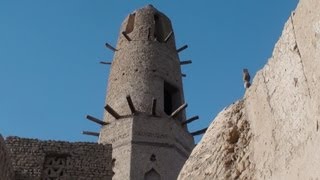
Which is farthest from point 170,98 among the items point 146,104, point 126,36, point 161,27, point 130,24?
point 130,24

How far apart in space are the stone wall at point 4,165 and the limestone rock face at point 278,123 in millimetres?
6486

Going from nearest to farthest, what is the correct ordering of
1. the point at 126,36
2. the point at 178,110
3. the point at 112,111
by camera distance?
the point at 112,111, the point at 178,110, the point at 126,36

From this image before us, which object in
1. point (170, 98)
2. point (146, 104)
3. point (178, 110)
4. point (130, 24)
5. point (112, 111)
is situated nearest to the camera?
point (112, 111)

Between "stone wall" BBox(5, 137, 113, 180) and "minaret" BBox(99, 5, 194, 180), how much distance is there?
4.59m

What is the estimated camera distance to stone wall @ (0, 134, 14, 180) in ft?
27.0

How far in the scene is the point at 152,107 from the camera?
16.9 metres

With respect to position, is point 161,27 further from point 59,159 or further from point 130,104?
point 59,159

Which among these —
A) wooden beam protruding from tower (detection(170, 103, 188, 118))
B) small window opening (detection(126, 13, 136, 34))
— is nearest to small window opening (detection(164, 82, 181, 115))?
wooden beam protruding from tower (detection(170, 103, 188, 118))

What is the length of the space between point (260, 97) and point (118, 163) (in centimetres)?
1414

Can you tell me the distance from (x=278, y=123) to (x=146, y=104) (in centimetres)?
1544

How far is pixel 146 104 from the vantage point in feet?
56.1

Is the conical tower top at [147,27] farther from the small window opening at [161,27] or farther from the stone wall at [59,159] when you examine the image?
the stone wall at [59,159]

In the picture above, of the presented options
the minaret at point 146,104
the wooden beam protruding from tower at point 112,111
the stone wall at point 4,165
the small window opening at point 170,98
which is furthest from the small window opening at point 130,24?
the stone wall at point 4,165

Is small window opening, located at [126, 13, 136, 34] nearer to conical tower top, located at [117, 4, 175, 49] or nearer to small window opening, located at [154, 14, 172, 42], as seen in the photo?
conical tower top, located at [117, 4, 175, 49]
